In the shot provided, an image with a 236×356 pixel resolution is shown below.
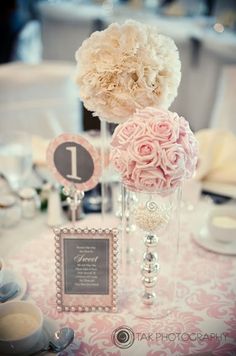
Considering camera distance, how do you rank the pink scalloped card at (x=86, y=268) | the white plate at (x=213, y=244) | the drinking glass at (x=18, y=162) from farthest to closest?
the drinking glass at (x=18, y=162) → the white plate at (x=213, y=244) → the pink scalloped card at (x=86, y=268)

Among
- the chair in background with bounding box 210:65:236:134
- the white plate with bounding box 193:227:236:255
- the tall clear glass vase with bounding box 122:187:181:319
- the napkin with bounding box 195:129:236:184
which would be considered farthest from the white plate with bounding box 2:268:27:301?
the chair in background with bounding box 210:65:236:134

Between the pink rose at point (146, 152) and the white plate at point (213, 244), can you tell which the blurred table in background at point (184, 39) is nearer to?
the white plate at point (213, 244)

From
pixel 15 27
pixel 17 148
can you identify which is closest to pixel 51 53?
pixel 15 27

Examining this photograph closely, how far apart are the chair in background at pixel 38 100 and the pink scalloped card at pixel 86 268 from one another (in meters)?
1.21

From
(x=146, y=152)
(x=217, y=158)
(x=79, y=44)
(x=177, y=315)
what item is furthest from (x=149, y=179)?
(x=79, y=44)

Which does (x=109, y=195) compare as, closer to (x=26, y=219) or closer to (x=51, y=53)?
(x=26, y=219)

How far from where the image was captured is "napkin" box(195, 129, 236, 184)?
64.1 inches

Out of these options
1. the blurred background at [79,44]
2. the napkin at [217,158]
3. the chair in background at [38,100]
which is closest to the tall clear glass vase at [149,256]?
the blurred background at [79,44]

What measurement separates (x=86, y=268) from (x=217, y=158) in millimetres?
811

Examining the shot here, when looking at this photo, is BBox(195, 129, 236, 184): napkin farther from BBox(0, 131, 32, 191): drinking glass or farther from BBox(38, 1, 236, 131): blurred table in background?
BBox(38, 1, 236, 131): blurred table in background

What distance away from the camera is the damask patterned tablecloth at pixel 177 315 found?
3.25 feet

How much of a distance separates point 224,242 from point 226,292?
208 millimetres

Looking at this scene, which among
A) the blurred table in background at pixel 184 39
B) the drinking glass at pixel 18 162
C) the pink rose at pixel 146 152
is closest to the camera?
the pink rose at pixel 146 152

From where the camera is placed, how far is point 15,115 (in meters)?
2.19
